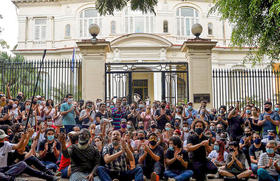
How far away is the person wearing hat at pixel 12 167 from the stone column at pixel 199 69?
661 centimetres

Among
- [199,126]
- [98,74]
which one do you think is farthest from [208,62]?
[199,126]

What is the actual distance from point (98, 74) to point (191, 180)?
20.2 ft

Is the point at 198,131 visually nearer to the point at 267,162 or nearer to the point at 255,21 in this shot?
the point at 267,162

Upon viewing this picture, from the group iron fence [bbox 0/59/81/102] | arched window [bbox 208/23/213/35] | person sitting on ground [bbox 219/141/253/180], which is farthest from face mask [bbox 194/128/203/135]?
arched window [bbox 208/23/213/35]

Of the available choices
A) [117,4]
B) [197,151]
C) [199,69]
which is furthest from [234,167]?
[117,4]

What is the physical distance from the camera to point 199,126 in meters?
7.21

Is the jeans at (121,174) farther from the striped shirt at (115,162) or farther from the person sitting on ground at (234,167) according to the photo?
the person sitting on ground at (234,167)

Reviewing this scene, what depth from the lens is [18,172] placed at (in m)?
6.64

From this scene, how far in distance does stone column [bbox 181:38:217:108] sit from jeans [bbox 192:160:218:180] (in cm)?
477

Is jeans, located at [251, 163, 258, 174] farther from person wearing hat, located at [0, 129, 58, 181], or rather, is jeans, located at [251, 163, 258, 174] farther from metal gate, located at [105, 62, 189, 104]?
metal gate, located at [105, 62, 189, 104]

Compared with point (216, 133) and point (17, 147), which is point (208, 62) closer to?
point (216, 133)

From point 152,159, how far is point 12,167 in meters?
3.19

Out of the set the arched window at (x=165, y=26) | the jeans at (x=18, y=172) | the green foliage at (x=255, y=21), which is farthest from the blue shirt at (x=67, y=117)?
the arched window at (x=165, y=26)

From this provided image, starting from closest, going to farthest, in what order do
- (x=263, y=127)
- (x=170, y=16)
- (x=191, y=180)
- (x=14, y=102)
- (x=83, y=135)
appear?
(x=83, y=135) < (x=191, y=180) < (x=263, y=127) < (x=14, y=102) < (x=170, y=16)
